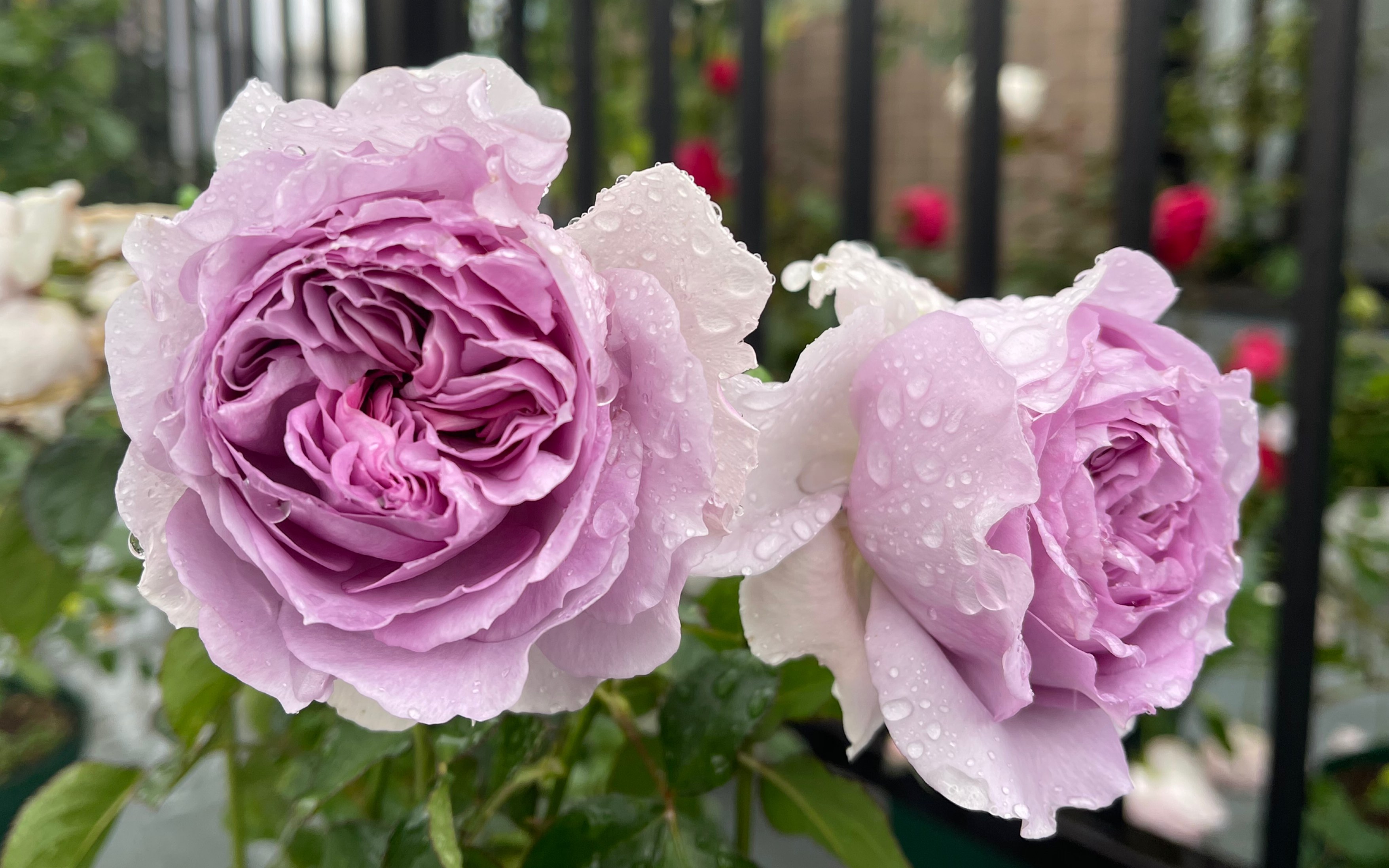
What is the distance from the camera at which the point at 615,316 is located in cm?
21

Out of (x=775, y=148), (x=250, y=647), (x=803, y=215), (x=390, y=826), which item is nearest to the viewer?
(x=250, y=647)

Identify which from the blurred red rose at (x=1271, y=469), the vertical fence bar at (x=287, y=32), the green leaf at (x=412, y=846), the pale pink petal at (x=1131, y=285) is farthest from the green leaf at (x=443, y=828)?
the vertical fence bar at (x=287, y=32)

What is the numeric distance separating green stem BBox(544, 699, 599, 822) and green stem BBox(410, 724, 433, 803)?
4 centimetres

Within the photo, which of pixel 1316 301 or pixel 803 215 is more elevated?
pixel 1316 301

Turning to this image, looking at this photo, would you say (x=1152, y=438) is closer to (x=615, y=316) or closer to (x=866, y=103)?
(x=615, y=316)

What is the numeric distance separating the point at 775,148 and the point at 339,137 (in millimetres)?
2456

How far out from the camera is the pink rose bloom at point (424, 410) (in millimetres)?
196

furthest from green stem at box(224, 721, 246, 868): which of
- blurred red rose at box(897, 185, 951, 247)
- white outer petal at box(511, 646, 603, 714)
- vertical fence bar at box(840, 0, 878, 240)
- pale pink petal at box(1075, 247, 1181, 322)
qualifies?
blurred red rose at box(897, 185, 951, 247)

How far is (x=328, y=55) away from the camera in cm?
144

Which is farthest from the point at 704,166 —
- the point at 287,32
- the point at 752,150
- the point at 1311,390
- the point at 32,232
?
the point at 32,232

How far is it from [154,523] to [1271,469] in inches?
40.7

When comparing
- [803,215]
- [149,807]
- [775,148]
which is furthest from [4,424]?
[775,148]

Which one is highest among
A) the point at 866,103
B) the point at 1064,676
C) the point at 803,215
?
the point at 866,103

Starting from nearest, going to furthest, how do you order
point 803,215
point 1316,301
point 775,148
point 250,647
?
point 250,647 → point 1316,301 → point 803,215 → point 775,148
